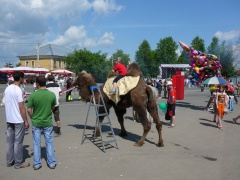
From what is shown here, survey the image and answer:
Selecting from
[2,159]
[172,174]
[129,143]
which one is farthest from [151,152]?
[2,159]

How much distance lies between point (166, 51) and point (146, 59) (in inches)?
242

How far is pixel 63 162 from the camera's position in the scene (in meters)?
5.78

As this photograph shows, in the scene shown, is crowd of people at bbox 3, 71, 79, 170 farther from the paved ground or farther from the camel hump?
the camel hump

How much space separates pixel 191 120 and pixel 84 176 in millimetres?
7544

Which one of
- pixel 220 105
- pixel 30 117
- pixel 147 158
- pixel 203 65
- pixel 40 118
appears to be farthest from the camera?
pixel 203 65

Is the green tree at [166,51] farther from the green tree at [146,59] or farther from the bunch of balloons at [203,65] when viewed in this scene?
the bunch of balloons at [203,65]

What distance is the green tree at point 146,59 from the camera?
6957cm

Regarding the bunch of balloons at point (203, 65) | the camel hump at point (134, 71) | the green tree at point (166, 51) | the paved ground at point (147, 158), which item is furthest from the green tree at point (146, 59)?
the camel hump at point (134, 71)

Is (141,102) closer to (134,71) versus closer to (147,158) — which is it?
(134,71)

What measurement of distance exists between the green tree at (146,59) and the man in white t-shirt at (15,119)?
63.9 m

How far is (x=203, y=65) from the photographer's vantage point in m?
14.9

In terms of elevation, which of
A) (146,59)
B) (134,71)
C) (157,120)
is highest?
(146,59)

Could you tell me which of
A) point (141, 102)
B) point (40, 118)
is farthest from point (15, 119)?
point (141, 102)

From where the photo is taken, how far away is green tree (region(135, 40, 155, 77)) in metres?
69.6
